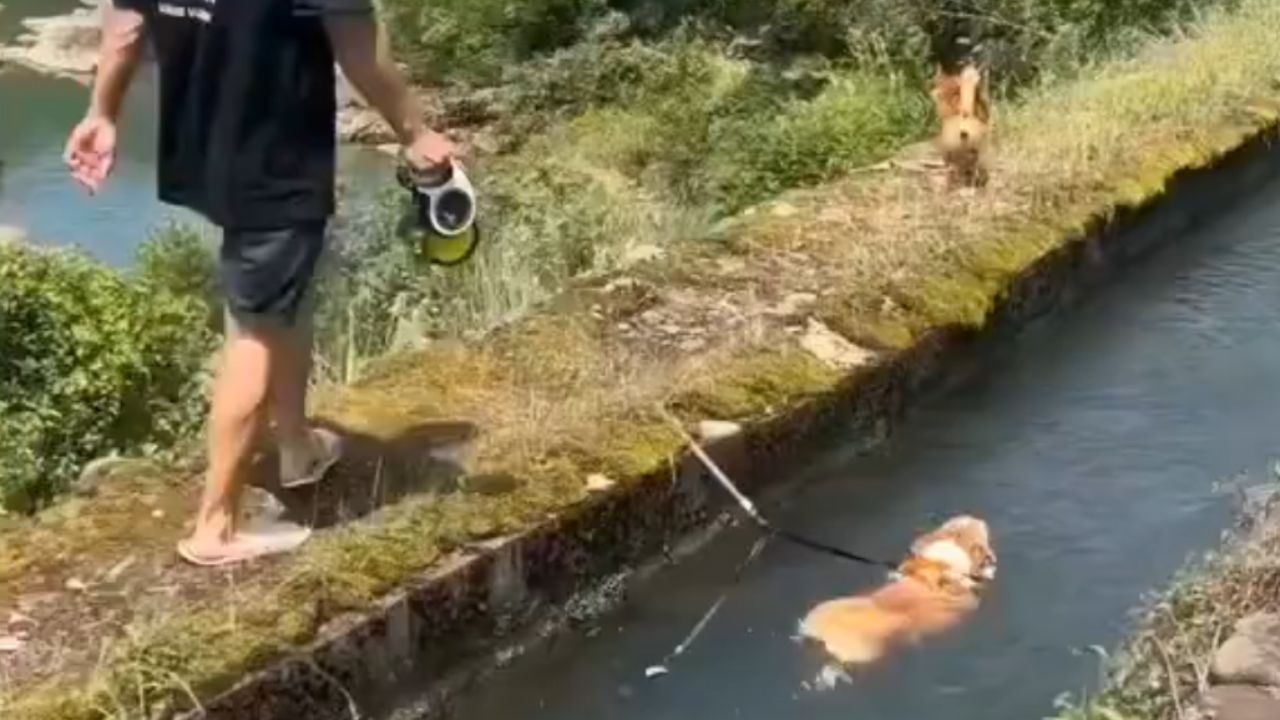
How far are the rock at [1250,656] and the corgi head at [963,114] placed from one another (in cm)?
325

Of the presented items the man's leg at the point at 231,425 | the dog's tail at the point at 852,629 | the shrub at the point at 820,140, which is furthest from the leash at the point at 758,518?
the shrub at the point at 820,140

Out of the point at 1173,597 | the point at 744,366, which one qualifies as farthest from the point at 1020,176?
the point at 1173,597

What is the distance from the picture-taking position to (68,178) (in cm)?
1605

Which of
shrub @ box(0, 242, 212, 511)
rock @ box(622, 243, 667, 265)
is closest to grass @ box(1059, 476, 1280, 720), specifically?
rock @ box(622, 243, 667, 265)

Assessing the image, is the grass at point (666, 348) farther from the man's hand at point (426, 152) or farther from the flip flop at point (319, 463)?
the man's hand at point (426, 152)

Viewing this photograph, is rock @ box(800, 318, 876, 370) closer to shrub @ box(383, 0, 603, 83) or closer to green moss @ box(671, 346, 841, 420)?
green moss @ box(671, 346, 841, 420)

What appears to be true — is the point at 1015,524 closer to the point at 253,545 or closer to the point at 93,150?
the point at 253,545

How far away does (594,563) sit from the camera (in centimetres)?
432

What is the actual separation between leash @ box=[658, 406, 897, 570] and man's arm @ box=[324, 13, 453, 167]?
1005mm

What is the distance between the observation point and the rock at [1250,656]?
329cm

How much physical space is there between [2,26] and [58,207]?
1085 cm

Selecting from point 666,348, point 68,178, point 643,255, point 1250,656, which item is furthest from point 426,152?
point 68,178

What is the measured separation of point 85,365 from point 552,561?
2893 millimetres

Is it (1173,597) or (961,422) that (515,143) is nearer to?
(961,422)
